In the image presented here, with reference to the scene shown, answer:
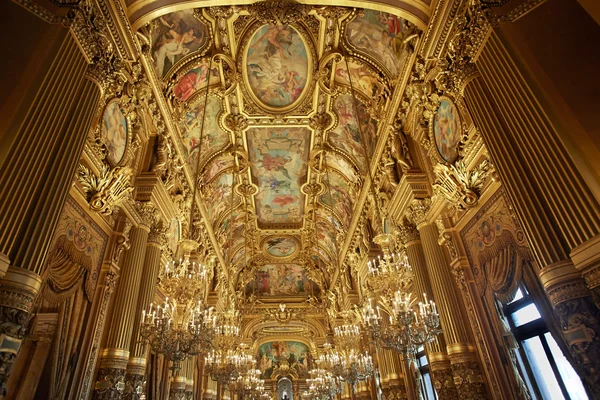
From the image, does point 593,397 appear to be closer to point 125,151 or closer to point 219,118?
point 125,151

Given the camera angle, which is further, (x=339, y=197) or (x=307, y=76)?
(x=339, y=197)

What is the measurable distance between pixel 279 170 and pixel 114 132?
349 inches

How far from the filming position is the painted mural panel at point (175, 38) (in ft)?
27.7

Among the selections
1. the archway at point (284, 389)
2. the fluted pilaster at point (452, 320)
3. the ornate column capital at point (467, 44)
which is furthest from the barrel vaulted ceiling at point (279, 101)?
the archway at point (284, 389)

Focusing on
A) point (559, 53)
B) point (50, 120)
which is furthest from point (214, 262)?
point (559, 53)

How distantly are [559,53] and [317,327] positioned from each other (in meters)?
22.8

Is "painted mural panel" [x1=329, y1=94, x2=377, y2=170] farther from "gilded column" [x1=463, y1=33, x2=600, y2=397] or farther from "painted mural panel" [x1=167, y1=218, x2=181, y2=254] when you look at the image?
"painted mural panel" [x1=167, y1=218, x2=181, y2=254]

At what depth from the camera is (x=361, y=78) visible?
34.2 feet

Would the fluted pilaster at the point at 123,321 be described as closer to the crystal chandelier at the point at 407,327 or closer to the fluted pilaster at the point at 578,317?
the crystal chandelier at the point at 407,327

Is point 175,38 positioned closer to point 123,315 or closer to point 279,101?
point 279,101

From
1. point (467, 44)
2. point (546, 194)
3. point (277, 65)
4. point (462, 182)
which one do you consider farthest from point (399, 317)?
point (277, 65)

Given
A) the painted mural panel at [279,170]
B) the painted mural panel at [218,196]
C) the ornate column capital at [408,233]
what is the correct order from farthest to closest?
the painted mural panel at [218,196] → the painted mural panel at [279,170] → the ornate column capital at [408,233]

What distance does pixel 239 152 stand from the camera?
13.8 metres

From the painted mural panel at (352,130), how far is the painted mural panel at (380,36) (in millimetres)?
1899
